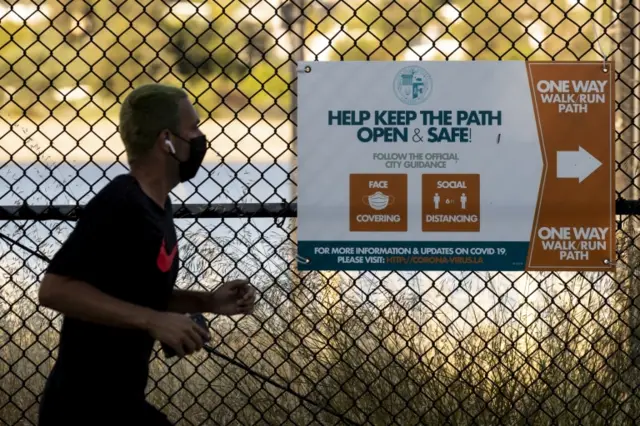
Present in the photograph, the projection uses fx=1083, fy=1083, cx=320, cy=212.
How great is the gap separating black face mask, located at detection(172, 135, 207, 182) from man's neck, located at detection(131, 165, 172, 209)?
7cm

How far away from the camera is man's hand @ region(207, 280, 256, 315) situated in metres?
3.19

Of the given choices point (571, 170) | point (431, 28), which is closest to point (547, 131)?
point (571, 170)

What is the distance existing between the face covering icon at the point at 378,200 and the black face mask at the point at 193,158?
3.71 ft

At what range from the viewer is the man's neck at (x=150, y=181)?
3006 millimetres

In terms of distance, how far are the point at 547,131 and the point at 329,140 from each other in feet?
2.73

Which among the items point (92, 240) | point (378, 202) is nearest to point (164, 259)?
point (92, 240)

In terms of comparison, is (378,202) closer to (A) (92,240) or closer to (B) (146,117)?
(B) (146,117)

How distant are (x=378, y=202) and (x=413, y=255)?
0.24m


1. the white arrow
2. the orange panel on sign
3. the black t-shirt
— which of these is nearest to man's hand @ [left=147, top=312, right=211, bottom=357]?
the black t-shirt

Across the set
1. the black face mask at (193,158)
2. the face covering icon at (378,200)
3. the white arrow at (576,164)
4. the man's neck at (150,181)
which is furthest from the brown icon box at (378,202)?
the man's neck at (150,181)

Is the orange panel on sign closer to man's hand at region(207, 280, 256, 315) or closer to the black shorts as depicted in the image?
man's hand at region(207, 280, 256, 315)

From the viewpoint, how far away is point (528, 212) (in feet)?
13.6

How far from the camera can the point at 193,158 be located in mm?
3080

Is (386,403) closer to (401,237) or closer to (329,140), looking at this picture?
(401,237)
